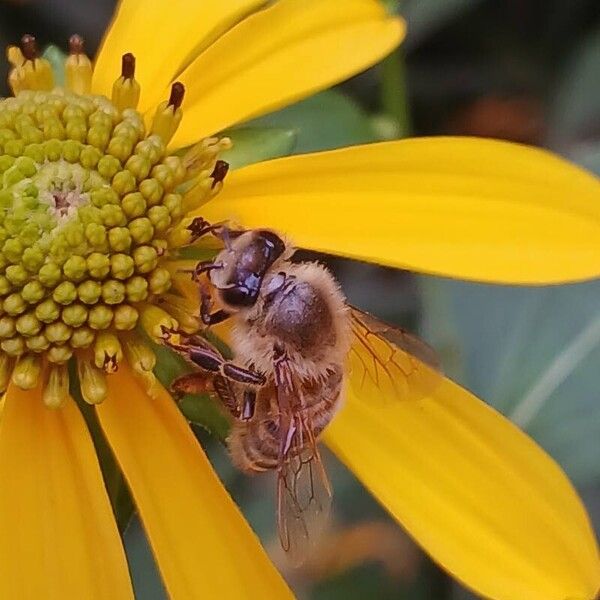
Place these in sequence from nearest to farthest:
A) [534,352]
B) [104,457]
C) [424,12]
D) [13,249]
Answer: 1. [13,249]
2. [104,457]
3. [534,352]
4. [424,12]

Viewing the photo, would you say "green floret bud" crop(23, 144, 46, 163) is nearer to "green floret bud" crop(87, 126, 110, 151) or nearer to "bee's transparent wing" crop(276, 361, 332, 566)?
"green floret bud" crop(87, 126, 110, 151)

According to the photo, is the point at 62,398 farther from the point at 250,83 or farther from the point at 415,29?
the point at 415,29

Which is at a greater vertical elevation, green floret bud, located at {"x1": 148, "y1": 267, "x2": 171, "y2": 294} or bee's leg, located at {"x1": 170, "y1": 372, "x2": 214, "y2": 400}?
green floret bud, located at {"x1": 148, "y1": 267, "x2": 171, "y2": 294}

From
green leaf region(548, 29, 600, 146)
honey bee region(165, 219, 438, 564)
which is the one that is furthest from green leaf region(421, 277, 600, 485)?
honey bee region(165, 219, 438, 564)

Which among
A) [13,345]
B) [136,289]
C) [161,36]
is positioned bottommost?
[13,345]

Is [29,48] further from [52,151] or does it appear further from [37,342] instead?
[37,342]

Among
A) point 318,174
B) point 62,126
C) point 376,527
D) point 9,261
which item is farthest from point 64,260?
point 376,527

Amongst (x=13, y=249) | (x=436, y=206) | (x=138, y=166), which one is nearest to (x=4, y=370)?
(x=13, y=249)
